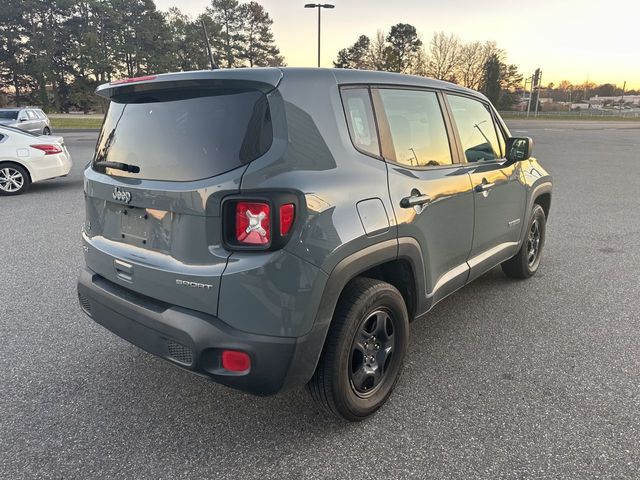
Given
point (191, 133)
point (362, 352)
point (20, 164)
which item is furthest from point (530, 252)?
point (20, 164)

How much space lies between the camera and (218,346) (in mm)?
2029

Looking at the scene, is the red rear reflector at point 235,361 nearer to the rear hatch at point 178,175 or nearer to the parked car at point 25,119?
the rear hatch at point 178,175

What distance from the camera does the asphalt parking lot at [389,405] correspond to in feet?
7.23

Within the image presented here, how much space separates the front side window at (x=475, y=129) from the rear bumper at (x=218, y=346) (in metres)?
1.93

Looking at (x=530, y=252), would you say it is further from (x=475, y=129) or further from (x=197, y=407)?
(x=197, y=407)

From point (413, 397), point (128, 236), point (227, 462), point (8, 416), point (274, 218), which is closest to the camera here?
point (274, 218)

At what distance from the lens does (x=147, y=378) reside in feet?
9.57

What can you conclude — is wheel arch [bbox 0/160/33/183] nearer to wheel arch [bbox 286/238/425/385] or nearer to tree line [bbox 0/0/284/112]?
wheel arch [bbox 286/238/425/385]

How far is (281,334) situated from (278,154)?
2.55 ft

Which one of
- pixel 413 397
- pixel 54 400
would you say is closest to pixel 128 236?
pixel 54 400

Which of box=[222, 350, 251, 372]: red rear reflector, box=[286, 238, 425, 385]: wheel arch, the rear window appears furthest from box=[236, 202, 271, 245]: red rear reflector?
box=[222, 350, 251, 372]: red rear reflector

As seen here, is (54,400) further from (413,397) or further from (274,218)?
(413,397)

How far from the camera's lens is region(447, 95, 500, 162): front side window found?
3289 millimetres

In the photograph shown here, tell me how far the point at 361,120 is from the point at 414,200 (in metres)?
0.52
